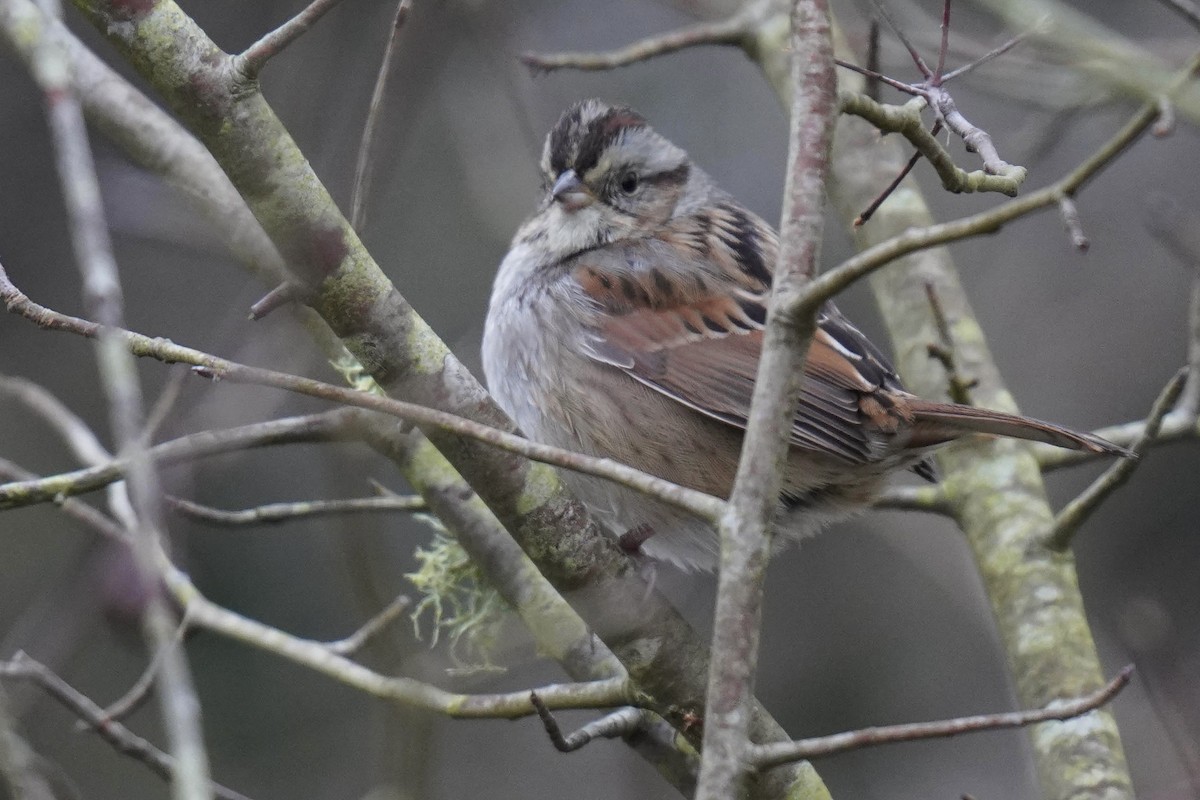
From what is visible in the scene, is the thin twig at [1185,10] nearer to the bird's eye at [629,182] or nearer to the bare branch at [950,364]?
the bare branch at [950,364]

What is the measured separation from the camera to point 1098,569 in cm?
671

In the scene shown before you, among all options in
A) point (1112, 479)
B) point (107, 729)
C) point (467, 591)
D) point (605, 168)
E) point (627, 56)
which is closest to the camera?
point (107, 729)

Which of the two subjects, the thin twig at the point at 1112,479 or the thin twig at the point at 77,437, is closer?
the thin twig at the point at 1112,479

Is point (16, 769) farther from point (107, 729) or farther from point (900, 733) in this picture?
point (900, 733)

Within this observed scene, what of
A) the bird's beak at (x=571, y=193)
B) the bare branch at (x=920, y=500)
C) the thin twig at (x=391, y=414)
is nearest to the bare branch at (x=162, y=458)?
the thin twig at (x=391, y=414)

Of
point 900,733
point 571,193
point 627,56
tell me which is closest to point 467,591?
point 571,193

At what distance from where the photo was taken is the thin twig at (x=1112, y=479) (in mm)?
3105

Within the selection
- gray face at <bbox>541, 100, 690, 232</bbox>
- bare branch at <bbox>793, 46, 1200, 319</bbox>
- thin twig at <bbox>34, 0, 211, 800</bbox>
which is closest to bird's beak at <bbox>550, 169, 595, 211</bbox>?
gray face at <bbox>541, 100, 690, 232</bbox>

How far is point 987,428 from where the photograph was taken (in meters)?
A: 3.47

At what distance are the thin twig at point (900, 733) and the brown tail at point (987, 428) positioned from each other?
140 centimetres

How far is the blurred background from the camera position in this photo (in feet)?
17.5

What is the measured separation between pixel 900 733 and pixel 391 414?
0.96 metres

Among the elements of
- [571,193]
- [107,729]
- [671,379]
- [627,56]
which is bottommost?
[107,729]

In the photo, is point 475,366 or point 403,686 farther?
point 475,366
